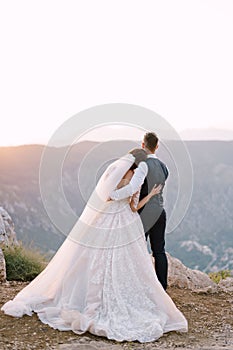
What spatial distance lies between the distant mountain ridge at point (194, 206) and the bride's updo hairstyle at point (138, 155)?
1084 cm

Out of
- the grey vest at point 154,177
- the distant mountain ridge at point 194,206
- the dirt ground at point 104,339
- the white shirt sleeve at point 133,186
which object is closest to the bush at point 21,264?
the dirt ground at point 104,339

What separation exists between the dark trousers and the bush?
265 cm

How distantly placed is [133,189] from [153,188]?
0.61m

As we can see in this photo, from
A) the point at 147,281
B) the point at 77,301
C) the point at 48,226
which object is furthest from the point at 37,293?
the point at 48,226

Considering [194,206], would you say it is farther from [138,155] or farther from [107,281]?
[107,281]

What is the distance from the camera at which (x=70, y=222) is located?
22.6 ft

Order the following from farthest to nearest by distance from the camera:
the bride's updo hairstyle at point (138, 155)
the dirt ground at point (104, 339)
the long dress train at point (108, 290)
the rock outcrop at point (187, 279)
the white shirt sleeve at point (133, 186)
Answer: the rock outcrop at point (187, 279) < the bride's updo hairstyle at point (138, 155) < the white shirt sleeve at point (133, 186) < the long dress train at point (108, 290) < the dirt ground at point (104, 339)

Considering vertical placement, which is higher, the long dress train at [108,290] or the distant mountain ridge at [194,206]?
the long dress train at [108,290]

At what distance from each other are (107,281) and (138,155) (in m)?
1.48

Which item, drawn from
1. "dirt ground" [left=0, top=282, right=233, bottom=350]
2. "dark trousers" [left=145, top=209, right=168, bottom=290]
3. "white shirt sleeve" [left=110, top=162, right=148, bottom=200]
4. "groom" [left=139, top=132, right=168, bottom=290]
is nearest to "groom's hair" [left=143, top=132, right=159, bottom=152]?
"groom" [left=139, top=132, right=168, bottom=290]

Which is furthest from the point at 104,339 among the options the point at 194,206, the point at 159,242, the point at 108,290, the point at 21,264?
the point at 194,206

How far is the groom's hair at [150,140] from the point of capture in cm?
696

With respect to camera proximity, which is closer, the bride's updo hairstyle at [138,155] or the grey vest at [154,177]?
the bride's updo hairstyle at [138,155]

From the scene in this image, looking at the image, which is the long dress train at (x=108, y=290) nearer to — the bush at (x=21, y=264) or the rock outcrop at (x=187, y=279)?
the bush at (x=21, y=264)
